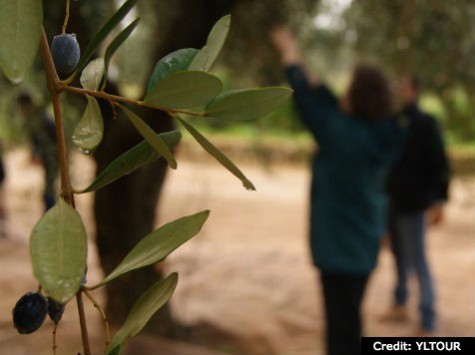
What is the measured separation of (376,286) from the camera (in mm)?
5438

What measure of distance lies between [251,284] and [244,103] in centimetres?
492

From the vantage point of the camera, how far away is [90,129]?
0.51 m

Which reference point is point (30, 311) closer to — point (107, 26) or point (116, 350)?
point (116, 350)

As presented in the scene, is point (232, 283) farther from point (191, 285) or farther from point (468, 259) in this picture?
point (468, 259)

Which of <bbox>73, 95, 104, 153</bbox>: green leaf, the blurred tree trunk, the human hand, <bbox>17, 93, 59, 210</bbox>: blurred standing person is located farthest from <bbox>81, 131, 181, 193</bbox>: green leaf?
<bbox>17, 93, 59, 210</bbox>: blurred standing person

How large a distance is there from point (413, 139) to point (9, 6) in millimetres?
3537

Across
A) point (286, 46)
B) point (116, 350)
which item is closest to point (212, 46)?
point (116, 350)

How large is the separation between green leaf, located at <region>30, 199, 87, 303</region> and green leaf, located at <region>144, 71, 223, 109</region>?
11 cm

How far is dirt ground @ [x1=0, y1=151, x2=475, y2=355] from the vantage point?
143 inches

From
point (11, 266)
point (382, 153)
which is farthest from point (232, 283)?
point (382, 153)

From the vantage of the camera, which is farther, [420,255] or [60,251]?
[420,255]

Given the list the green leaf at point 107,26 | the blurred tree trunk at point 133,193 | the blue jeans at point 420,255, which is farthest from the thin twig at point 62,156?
the blue jeans at point 420,255

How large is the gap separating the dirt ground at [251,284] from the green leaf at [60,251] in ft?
7.80

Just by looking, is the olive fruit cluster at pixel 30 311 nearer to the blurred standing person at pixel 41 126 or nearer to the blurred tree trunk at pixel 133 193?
the blurred tree trunk at pixel 133 193
